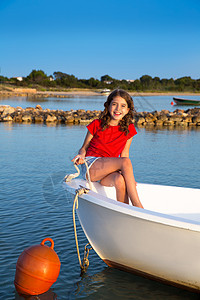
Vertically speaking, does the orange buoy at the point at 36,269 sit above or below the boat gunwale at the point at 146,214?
below

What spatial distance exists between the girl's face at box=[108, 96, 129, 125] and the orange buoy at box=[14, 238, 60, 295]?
5.30ft

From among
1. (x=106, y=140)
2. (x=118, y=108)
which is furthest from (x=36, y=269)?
(x=118, y=108)

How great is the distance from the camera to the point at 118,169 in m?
3.97

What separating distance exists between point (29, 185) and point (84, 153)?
3.68 m

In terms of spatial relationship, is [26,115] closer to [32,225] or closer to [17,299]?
[32,225]

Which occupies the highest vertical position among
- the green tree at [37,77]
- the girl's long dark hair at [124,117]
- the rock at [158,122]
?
the green tree at [37,77]

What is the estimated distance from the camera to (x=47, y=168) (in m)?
9.48

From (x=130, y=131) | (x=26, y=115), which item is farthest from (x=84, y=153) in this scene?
(x=26, y=115)

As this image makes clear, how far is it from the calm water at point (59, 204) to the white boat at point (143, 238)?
0.78 ft

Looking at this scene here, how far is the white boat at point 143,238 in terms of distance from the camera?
3.14 metres

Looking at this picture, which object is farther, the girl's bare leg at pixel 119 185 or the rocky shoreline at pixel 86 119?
the rocky shoreline at pixel 86 119

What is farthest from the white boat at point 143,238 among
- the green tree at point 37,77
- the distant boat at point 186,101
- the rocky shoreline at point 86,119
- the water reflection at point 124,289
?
the green tree at point 37,77

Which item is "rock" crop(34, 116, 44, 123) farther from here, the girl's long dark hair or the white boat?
the white boat

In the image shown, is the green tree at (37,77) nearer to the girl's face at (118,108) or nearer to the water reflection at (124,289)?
the girl's face at (118,108)
